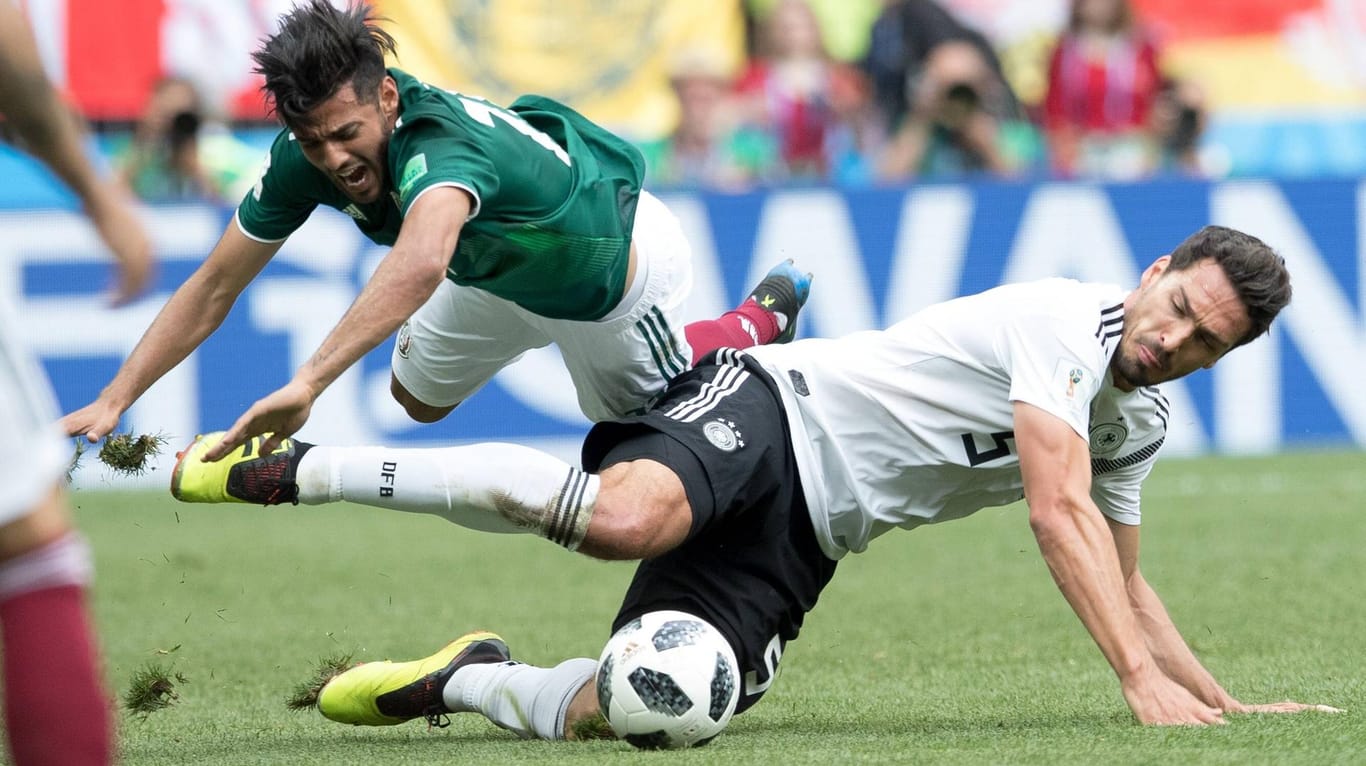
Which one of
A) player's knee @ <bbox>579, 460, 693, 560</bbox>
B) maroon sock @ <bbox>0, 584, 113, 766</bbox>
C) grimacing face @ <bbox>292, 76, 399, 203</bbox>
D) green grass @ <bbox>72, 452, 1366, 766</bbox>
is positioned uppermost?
grimacing face @ <bbox>292, 76, 399, 203</bbox>

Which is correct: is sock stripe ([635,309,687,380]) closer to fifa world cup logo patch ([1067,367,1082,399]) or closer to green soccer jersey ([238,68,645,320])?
green soccer jersey ([238,68,645,320])

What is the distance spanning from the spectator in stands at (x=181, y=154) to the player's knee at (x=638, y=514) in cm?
802

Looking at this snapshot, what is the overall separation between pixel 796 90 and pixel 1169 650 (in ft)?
30.5

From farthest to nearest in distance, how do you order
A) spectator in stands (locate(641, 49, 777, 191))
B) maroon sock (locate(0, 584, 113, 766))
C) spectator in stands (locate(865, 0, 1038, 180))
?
1. spectator in stands (locate(641, 49, 777, 191))
2. spectator in stands (locate(865, 0, 1038, 180))
3. maroon sock (locate(0, 584, 113, 766))

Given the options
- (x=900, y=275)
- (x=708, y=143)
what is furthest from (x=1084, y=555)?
(x=708, y=143)

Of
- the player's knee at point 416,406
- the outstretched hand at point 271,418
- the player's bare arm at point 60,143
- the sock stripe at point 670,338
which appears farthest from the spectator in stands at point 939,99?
the player's bare arm at point 60,143

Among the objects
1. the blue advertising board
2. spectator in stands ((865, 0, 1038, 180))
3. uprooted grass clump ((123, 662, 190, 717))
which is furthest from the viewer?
spectator in stands ((865, 0, 1038, 180))

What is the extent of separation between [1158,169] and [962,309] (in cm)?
931

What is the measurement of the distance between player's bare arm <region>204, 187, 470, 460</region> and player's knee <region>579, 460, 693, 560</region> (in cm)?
61

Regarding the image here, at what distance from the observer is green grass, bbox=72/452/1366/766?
13.4 feet

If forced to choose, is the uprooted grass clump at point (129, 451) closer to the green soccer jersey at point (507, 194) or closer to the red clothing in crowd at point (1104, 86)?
the green soccer jersey at point (507, 194)

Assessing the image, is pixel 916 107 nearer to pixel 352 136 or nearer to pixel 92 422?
pixel 352 136

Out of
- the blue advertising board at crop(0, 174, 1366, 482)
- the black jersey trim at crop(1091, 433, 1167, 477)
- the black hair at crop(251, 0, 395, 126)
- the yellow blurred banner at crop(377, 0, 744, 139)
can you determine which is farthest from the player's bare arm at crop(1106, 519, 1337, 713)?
the yellow blurred banner at crop(377, 0, 744, 139)

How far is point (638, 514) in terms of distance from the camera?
4.16m
